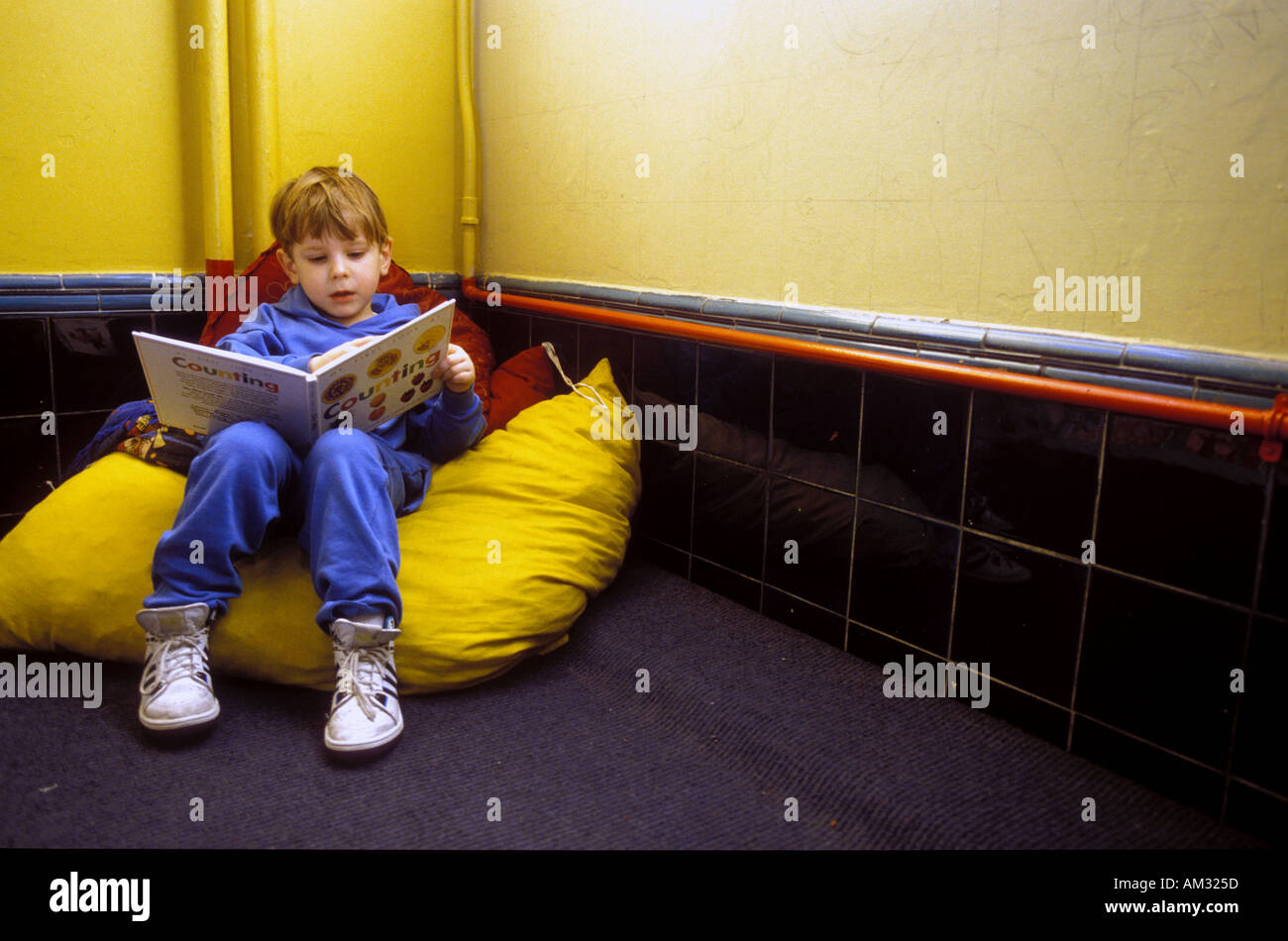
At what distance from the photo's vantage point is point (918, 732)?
141 cm

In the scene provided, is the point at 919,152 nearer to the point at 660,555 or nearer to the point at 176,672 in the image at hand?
the point at 660,555

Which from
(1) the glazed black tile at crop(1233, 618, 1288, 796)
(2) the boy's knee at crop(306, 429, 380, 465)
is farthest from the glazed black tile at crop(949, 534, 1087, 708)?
(2) the boy's knee at crop(306, 429, 380, 465)

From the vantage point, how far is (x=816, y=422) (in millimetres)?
1646

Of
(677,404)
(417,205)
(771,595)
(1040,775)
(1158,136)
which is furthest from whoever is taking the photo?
(417,205)

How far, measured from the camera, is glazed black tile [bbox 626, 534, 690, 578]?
1979 mm

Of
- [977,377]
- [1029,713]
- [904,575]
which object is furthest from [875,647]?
[977,377]

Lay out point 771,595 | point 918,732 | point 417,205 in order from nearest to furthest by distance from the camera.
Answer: point 918,732
point 771,595
point 417,205

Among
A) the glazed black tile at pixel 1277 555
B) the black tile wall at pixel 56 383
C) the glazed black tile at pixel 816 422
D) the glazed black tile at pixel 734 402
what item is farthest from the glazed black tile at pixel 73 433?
the glazed black tile at pixel 1277 555

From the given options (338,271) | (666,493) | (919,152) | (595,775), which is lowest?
(595,775)

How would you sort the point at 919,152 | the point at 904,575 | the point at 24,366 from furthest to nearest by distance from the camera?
the point at 24,366
the point at 904,575
the point at 919,152

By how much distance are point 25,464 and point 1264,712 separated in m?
2.17
